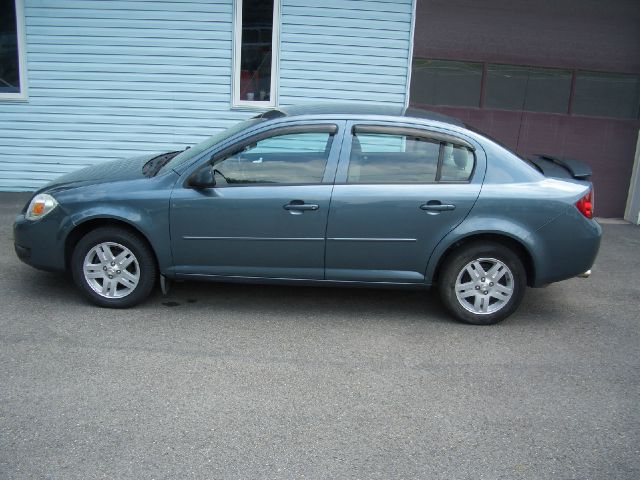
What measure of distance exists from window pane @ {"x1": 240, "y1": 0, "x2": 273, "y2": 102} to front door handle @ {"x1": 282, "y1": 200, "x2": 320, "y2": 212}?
4542mm

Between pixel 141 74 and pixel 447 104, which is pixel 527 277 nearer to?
pixel 447 104

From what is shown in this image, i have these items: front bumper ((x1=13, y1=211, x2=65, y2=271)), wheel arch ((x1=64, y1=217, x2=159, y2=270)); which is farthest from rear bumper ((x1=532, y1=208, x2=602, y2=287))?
front bumper ((x1=13, y1=211, x2=65, y2=271))

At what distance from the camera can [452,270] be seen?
4.95 metres

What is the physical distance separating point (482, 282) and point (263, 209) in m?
1.81

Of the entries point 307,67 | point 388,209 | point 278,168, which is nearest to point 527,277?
point 388,209

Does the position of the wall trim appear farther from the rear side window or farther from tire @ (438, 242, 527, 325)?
tire @ (438, 242, 527, 325)

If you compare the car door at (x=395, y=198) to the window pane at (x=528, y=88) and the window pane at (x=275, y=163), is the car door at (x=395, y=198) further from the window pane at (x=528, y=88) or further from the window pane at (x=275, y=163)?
the window pane at (x=528, y=88)

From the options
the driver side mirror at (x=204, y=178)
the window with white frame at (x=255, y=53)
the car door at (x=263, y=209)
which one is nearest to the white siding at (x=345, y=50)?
the window with white frame at (x=255, y=53)

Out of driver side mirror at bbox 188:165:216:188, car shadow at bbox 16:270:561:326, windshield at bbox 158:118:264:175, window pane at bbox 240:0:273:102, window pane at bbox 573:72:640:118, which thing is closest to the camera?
driver side mirror at bbox 188:165:216:188

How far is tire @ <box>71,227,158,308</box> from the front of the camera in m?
4.96

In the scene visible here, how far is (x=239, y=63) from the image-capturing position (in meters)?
8.79

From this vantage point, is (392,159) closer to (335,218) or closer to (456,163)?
(456,163)

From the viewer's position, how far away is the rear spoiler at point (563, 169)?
5.11m

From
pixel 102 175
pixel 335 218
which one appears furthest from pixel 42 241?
pixel 335 218
